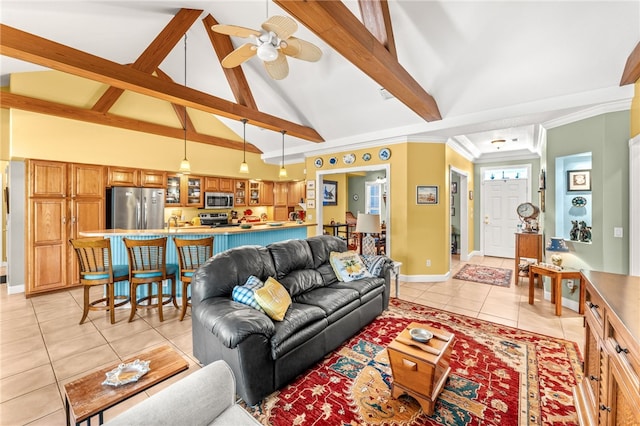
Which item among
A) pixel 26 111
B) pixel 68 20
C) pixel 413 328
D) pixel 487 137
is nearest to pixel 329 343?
pixel 413 328

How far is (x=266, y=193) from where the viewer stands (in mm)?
8148

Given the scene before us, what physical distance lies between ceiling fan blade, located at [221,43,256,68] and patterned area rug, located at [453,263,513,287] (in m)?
5.12

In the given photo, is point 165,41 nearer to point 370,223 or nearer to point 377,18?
point 377,18

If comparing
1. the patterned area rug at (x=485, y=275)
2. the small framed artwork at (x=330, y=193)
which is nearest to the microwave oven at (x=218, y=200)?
the small framed artwork at (x=330, y=193)

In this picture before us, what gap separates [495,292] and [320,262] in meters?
3.08

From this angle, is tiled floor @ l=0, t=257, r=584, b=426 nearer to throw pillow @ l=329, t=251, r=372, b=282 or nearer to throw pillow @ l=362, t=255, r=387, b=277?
throw pillow @ l=362, t=255, r=387, b=277

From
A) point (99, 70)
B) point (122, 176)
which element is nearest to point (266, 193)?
point (122, 176)

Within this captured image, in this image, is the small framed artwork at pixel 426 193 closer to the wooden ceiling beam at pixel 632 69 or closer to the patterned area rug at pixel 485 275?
the patterned area rug at pixel 485 275

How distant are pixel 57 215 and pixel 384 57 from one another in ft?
18.6

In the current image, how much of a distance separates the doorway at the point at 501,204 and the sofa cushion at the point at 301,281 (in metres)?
6.09

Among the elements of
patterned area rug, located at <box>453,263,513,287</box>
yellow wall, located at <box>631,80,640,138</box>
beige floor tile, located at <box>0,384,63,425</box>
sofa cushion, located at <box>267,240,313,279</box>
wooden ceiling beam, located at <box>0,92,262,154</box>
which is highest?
wooden ceiling beam, located at <box>0,92,262,154</box>

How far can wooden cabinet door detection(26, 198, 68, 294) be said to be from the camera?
4.38m

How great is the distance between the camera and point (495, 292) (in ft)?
14.7

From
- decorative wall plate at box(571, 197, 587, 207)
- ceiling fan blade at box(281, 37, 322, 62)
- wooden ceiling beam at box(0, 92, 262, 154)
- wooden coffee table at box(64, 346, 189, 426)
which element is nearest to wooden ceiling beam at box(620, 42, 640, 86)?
decorative wall plate at box(571, 197, 587, 207)
